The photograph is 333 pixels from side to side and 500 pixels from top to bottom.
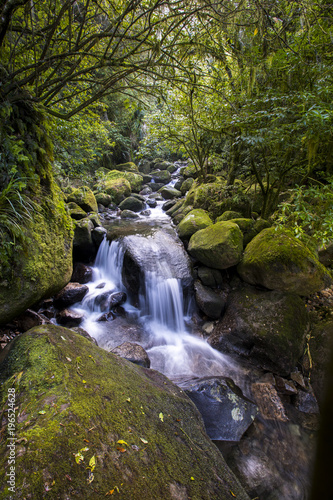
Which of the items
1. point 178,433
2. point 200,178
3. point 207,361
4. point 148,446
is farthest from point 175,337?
point 200,178

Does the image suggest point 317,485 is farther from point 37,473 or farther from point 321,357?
point 321,357

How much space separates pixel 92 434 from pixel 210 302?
4339mm

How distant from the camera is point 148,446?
67.3 inches

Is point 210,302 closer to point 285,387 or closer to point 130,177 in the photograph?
point 285,387

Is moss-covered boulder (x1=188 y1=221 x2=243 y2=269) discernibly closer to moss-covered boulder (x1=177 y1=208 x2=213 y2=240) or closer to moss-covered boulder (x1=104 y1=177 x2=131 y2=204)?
moss-covered boulder (x1=177 y1=208 x2=213 y2=240)

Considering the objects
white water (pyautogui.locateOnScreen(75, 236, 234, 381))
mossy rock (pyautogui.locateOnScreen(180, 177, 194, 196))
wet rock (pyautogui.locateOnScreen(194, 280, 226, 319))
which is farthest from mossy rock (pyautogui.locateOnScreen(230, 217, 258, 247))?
mossy rock (pyautogui.locateOnScreen(180, 177, 194, 196))

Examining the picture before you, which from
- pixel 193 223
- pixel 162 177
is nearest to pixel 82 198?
pixel 193 223

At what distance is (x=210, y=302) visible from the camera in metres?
5.53

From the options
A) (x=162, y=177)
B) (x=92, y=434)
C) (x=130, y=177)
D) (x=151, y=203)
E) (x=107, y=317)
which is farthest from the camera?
(x=162, y=177)

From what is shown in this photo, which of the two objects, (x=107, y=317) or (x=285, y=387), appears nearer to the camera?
(x=285, y=387)

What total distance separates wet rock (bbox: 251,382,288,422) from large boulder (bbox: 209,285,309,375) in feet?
1.59

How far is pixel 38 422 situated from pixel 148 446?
859 mm

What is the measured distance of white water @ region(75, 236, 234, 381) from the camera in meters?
4.69

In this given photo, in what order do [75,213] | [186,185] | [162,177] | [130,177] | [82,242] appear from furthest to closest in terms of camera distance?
[162,177] < [130,177] < [186,185] < [75,213] < [82,242]
